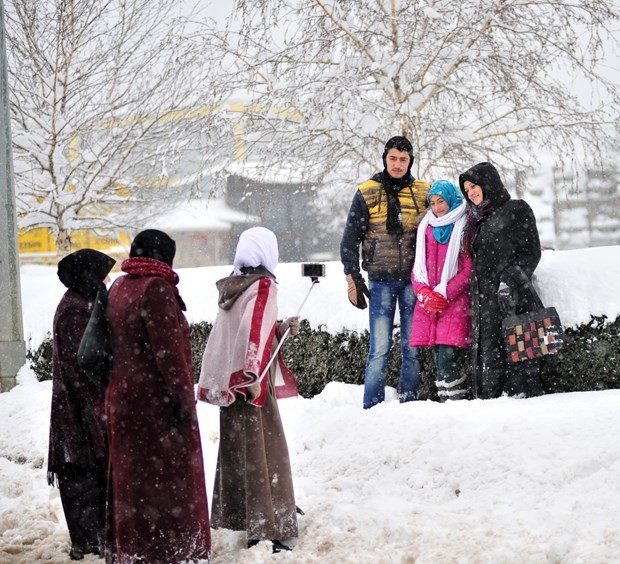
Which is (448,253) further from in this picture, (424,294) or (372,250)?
(372,250)

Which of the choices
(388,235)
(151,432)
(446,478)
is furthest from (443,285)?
(151,432)

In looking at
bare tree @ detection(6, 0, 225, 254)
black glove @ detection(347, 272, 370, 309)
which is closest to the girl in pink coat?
black glove @ detection(347, 272, 370, 309)

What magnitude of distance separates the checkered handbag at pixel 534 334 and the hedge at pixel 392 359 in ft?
1.26

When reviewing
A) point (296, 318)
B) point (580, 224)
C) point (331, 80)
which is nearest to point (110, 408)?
point (296, 318)

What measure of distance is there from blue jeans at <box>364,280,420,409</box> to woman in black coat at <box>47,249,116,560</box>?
236 centimetres

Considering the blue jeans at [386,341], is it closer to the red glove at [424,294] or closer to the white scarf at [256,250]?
the red glove at [424,294]

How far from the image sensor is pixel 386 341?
21.0ft

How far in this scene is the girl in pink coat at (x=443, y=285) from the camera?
6098mm

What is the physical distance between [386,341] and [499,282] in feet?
3.45

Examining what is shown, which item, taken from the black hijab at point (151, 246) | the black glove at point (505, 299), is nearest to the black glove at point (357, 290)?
the black glove at point (505, 299)

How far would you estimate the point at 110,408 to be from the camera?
410 centimetres

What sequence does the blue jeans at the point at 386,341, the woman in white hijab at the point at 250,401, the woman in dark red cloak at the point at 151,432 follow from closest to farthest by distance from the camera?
1. the woman in dark red cloak at the point at 151,432
2. the woman in white hijab at the point at 250,401
3. the blue jeans at the point at 386,341

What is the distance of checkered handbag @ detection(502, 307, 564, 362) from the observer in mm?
5609

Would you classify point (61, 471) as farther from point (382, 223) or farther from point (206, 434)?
point (382, 223)
